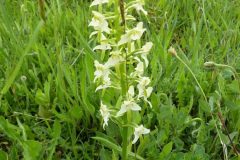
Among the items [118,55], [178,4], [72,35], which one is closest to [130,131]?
[118,55]

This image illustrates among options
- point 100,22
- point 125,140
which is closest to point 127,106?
point 125,140

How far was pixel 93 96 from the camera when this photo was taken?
2.04 metres

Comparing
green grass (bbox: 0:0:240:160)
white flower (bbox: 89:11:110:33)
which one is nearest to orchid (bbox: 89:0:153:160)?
white flower (bbox: 89:11:110:33)

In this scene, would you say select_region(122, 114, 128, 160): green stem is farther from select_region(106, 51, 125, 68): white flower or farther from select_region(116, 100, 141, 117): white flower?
select_region(106, 51, 125, 68): white flower

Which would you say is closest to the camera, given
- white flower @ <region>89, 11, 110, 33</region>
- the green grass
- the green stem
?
white flower @ <region>89, 11, 110, 33</region>

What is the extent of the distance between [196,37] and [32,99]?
90 centimetres

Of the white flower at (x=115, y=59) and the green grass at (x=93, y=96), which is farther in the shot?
the green grass at (x=93, y=96)

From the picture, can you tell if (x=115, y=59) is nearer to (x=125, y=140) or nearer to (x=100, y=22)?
(x=100, y=22)

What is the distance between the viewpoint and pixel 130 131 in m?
1.67

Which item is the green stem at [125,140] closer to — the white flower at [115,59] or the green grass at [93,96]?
the green grass at [93,96]

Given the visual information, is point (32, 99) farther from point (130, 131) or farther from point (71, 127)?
point (130, 131)

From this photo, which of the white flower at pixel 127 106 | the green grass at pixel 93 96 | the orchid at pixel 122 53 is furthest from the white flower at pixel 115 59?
the green grass at pixel 93 96

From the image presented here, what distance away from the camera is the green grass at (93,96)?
1748mm

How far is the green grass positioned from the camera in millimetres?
1748
